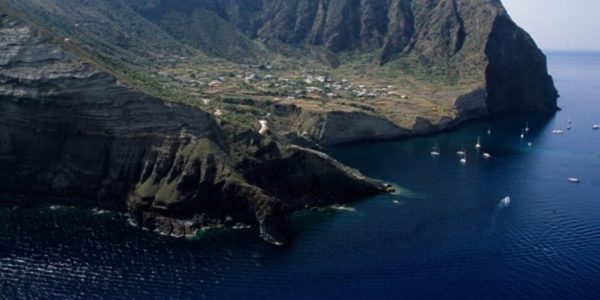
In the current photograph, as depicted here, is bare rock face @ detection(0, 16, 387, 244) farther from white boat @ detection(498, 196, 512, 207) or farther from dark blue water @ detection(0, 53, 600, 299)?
white boat @ detection(498, 196, 512, 207)

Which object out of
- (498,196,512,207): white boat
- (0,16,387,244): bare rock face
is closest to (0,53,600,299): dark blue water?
(498,196,512,207): white boat

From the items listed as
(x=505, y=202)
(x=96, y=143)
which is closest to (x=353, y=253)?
(x=505, y=202)

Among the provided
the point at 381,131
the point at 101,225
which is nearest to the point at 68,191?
the point at 101,225

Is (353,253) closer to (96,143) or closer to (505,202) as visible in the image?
(505,202)

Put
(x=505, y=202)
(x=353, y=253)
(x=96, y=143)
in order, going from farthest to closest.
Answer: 1. (x=505, y=202)
2. (x=96, y=143)
3. (x=353, y=253)

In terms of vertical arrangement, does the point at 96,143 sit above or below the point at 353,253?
above

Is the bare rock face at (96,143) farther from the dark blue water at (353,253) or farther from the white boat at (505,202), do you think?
the white boat at (505,202)

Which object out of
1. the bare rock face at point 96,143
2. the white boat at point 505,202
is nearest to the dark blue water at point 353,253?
the white boat at point 505,202
